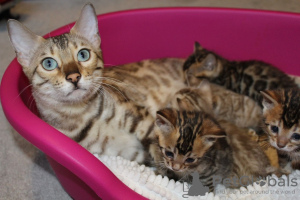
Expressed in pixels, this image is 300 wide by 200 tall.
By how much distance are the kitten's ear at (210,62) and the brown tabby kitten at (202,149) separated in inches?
23.3

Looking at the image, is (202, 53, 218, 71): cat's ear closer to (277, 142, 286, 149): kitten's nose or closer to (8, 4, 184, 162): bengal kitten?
(8, 4, 184, 162): bengal kitten

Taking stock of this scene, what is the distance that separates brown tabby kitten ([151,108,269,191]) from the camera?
5.08 ft

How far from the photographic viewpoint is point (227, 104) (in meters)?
2.14

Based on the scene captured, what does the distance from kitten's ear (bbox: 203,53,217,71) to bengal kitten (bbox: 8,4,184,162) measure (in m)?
0.61

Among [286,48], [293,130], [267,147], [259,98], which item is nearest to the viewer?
[293,130]

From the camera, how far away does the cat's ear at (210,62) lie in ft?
7.50

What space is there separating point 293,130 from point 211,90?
0.68 meters

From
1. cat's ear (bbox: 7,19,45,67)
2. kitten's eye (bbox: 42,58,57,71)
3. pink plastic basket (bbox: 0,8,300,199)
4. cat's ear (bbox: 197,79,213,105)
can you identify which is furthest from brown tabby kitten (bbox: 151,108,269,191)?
pink plastic basket (bbox: 0,8,300,199)

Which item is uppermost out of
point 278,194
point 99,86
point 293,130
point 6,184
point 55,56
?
point 55,56

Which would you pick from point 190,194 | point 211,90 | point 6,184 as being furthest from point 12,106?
point 211,90

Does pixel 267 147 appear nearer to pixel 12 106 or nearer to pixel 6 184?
pixel 12 106

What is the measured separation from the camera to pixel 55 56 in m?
1.51

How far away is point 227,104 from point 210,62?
37 centimetres

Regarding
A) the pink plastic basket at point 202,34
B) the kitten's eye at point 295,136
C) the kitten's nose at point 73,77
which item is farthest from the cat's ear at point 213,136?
the pink plastic basket at point 202,34
